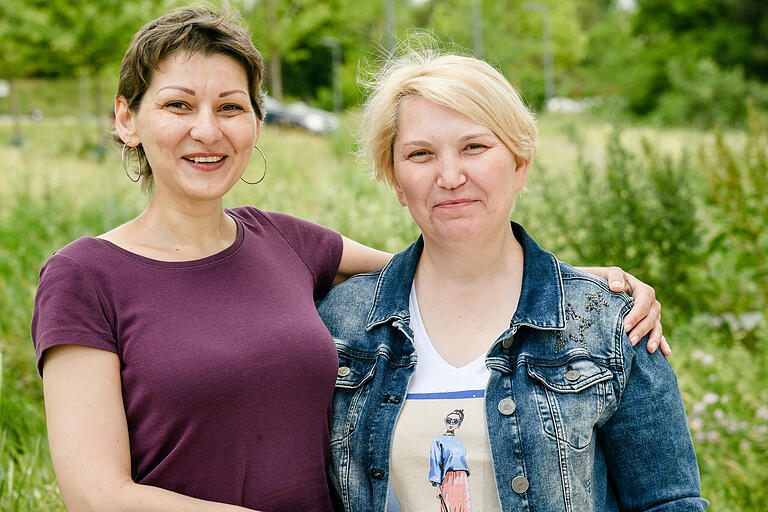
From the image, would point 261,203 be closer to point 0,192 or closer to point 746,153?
point 746,153

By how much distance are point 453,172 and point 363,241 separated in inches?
144

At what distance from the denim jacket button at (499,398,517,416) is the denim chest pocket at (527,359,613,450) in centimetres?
8

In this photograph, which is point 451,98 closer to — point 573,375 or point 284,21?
point 573,375

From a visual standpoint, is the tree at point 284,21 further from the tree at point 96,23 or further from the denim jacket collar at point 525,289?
the denim jacket collar at point 525,289

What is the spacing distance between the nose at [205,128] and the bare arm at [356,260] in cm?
74

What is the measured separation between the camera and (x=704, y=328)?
5.86 m

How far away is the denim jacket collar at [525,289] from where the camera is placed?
224 centimetres

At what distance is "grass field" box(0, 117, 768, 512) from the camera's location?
146 inches

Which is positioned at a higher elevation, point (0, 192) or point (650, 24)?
point (650, 24)

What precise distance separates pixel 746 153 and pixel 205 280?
441 centimetres

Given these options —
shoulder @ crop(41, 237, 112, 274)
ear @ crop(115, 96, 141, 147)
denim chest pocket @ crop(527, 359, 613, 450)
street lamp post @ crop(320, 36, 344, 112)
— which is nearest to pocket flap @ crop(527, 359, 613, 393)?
denim chest pocket @ crop(527, 359, 613, 450)

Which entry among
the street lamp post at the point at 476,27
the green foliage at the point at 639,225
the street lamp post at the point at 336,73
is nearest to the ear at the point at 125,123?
the green foliage at the point at 639,225

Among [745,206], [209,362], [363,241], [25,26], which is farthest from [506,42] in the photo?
[209,362]

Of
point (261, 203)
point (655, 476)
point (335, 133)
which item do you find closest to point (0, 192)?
point (261, 203)
